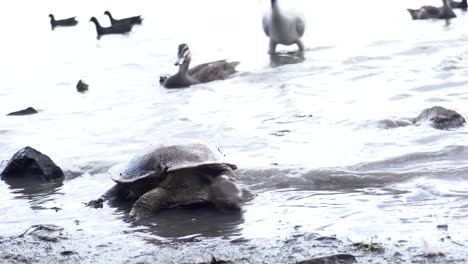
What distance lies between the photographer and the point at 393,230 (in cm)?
562

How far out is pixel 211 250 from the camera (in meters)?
5.48

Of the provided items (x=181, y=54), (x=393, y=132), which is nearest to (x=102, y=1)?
(x=181, y=54)

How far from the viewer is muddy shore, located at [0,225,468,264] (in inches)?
198

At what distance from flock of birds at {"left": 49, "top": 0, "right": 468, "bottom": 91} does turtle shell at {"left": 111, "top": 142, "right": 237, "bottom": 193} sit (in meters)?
7.63

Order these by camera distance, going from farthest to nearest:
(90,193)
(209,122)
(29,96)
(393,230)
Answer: (29,96) < (209,122) < (90,193) < (393,230)

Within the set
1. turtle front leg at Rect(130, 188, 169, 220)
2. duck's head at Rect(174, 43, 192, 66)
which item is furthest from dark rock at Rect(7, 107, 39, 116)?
turtle front leg at Rect(130, 188, 169, 220)

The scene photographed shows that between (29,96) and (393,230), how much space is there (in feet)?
32.7

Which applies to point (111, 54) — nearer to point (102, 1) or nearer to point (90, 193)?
point (90, 193)

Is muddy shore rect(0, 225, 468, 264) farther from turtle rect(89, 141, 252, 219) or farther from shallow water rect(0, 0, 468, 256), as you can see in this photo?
turtle rect(89, 141, 252, 219)

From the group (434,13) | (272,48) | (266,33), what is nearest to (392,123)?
(272,48)

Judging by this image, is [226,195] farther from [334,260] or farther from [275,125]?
[275,125]

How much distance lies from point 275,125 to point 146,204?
387 cm

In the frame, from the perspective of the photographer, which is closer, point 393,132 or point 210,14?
point 393,132

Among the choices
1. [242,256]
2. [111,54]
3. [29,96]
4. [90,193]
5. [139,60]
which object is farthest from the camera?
[111,54]
